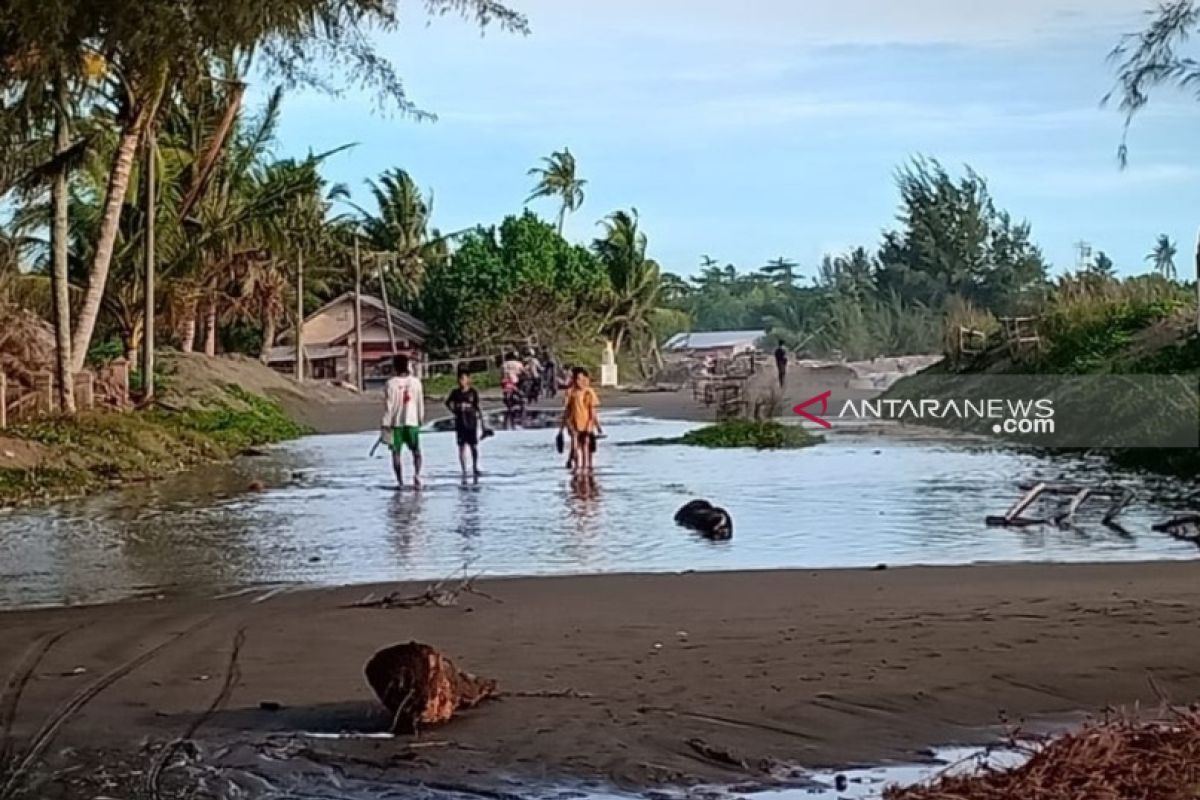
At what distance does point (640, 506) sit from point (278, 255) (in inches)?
1047

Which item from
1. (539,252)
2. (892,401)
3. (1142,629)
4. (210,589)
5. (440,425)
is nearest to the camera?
(1142,629)

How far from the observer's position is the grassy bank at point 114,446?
20516 millimetres

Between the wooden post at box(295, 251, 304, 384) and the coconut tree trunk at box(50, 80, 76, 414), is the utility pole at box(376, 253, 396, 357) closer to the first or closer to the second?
the wooden post at box(295, 251, 304, 384)

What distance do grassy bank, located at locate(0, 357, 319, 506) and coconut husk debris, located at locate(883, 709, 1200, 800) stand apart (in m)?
15.7

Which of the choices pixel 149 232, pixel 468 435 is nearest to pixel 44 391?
pixel 149 232

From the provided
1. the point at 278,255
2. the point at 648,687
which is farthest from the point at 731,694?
the point at 278,255

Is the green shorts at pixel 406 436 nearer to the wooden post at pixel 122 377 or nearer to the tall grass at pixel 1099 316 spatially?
the tall grass at pixel 1099 316

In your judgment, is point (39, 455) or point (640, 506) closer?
point (640, 506)

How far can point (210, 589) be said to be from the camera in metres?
11.8

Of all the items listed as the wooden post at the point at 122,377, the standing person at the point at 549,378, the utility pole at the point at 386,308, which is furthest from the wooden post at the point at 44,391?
the utility pole at the point at 386,308

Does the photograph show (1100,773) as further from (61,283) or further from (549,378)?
(549,378)

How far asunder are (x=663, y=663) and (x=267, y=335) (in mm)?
49316

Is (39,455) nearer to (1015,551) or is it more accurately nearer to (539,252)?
(1015,551)

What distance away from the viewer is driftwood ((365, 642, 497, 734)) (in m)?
6.82
